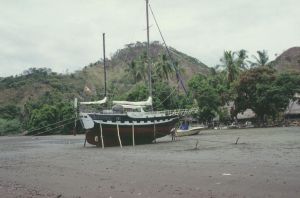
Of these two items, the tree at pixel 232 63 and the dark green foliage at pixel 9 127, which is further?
the dark green foliage at pixel 9 127

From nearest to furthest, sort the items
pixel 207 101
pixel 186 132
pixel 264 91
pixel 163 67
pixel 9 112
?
pixel 186 132
pixel 264 91
pixel 207 101
pixel 163 67
pixel 9 112

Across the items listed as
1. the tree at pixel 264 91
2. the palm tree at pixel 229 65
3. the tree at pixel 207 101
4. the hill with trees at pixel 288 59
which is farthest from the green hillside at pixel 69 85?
the hill with trees at pixel 288 59

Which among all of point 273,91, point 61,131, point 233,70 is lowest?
point 61,131

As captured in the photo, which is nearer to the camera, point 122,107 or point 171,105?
point 122,107

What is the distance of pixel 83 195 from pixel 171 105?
54171 millimetres

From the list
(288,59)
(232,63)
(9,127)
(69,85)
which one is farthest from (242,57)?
(69,85)

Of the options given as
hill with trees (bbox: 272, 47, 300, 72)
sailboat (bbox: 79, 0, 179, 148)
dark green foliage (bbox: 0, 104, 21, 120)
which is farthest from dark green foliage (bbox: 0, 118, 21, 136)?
hill with trees (bbox: 272, 47, 300, 72)

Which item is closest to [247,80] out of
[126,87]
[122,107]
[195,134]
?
[195,134]

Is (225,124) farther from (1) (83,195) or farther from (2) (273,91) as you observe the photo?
(1) (83,195)

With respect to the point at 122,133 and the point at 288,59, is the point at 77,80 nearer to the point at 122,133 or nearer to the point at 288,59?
the point at 288,59

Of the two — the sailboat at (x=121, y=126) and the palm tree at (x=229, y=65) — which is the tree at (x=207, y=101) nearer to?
the palm tree at (x=229, y=65)

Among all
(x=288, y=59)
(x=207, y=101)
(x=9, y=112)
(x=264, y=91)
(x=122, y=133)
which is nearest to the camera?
(x=122, y=133)

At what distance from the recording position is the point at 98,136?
33750mm

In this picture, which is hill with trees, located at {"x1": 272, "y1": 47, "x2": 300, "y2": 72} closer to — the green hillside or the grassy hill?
the grassy hill
